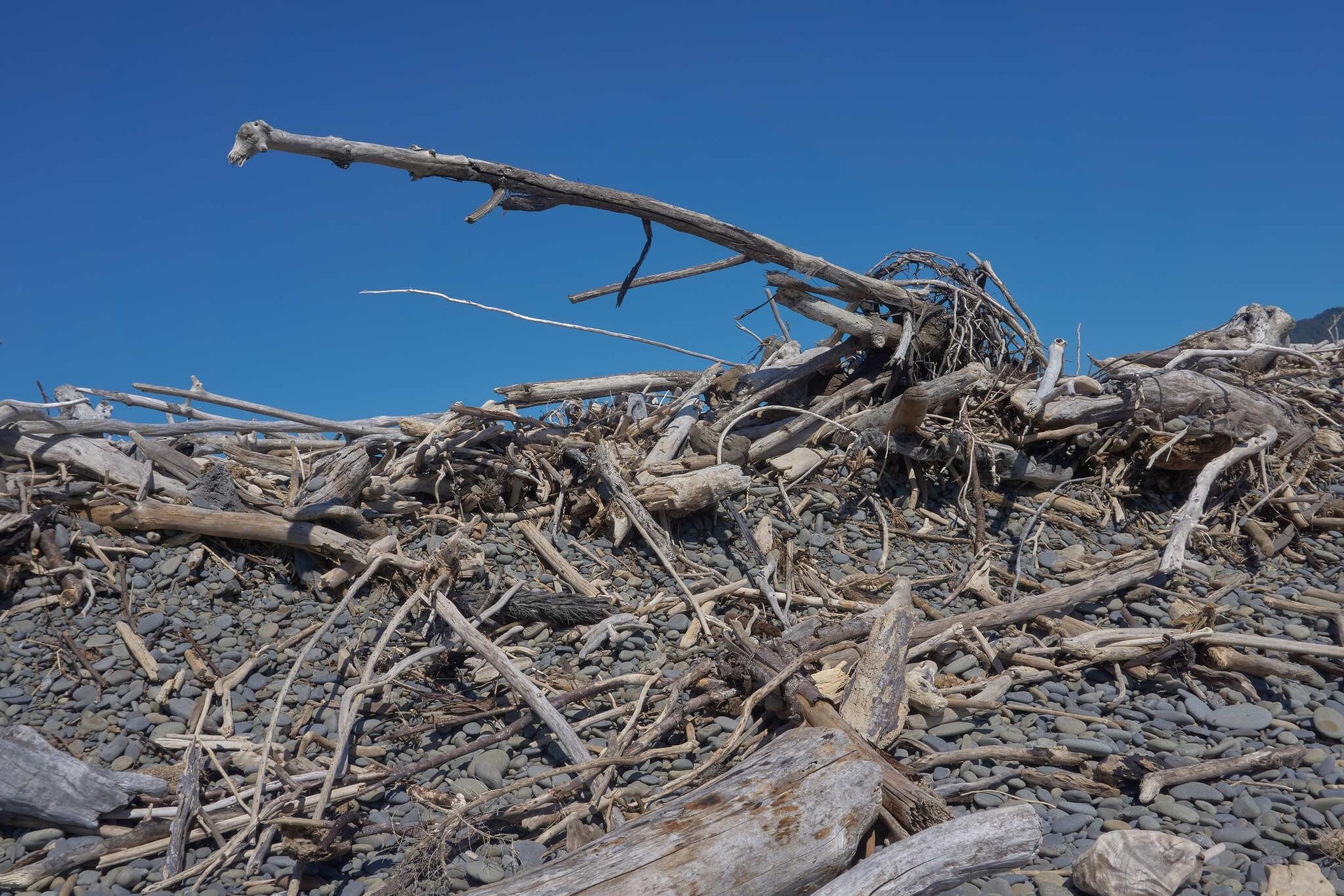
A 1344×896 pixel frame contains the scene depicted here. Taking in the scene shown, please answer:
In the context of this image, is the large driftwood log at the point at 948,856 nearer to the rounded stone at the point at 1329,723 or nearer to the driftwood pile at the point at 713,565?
the driftwood pile at the point at 713,565

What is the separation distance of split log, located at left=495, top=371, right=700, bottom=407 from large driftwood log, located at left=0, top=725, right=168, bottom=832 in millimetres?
4214

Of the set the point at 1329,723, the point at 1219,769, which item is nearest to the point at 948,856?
the point at 1219,769

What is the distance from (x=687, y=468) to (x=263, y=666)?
364 centimetres

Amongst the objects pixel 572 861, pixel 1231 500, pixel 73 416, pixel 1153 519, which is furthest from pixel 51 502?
pixel 1231 500

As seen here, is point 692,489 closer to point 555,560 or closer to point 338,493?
point 555,560

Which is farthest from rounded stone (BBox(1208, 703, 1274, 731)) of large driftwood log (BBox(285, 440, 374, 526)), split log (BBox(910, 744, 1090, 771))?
large driftwood log (BBox(285, 440, 374, 526))

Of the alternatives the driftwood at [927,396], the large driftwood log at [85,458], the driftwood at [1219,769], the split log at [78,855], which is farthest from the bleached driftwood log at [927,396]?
the split log at [78,855]

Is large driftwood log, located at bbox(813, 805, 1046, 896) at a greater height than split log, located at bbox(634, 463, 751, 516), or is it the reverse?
split log, located at bbox(634, 463, 751, 516)

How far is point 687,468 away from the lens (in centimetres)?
768

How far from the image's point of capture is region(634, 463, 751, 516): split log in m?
6.99

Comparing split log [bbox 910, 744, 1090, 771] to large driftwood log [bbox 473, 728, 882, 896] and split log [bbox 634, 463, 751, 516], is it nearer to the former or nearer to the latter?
large driftwood log [bbox 473, 728, 882, 896]

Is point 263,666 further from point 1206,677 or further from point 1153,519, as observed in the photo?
point 1153,519

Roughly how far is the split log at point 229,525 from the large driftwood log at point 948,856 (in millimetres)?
4182

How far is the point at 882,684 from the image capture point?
16.2 feet
